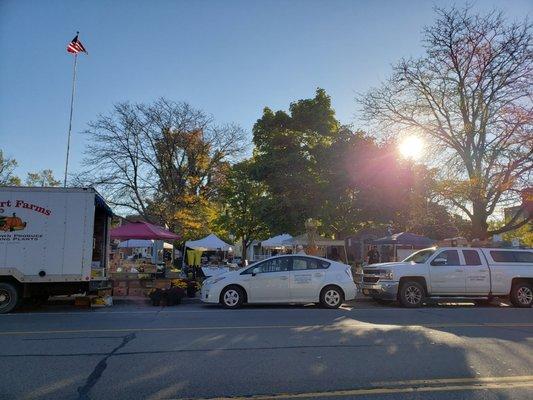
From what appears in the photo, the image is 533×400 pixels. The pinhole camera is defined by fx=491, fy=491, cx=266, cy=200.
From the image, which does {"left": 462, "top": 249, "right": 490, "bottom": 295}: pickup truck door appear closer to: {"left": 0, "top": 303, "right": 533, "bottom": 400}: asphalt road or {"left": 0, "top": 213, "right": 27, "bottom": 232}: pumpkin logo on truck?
{"left": 0, "top": 303, "right": 533, "bottom": 400}: asphalt road

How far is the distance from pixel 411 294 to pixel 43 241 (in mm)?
10833

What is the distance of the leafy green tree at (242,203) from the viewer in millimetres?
38406

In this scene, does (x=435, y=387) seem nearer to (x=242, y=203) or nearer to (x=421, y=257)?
(x=421, y=257)

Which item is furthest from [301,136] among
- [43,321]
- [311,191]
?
[43,321]

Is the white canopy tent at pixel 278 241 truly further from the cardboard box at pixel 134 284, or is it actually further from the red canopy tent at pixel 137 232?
the cardboard box at pixel 134 284

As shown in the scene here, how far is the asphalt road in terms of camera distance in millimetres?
5680

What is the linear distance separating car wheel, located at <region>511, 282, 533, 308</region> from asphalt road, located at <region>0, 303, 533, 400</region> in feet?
14.1

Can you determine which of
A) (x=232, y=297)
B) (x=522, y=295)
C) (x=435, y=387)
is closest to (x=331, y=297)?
(x=232, y=297)

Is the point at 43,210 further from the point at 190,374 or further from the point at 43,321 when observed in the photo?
the point at 190,374

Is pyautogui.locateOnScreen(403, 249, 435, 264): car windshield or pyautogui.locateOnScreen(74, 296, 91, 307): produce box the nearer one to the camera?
pyautogui.locateOnScreen(74, 296, 91, 307): produce box

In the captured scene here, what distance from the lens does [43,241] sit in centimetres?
1323

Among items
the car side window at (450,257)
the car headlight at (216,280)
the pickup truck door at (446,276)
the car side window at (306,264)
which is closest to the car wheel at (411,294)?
the pickup truck door at (446,276)

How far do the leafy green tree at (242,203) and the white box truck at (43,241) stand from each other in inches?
903

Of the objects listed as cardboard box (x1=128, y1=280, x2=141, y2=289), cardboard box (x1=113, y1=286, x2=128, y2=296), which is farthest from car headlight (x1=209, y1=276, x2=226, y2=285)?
cardboard box (x1=113, y1=286, x2=128, y2=296)
